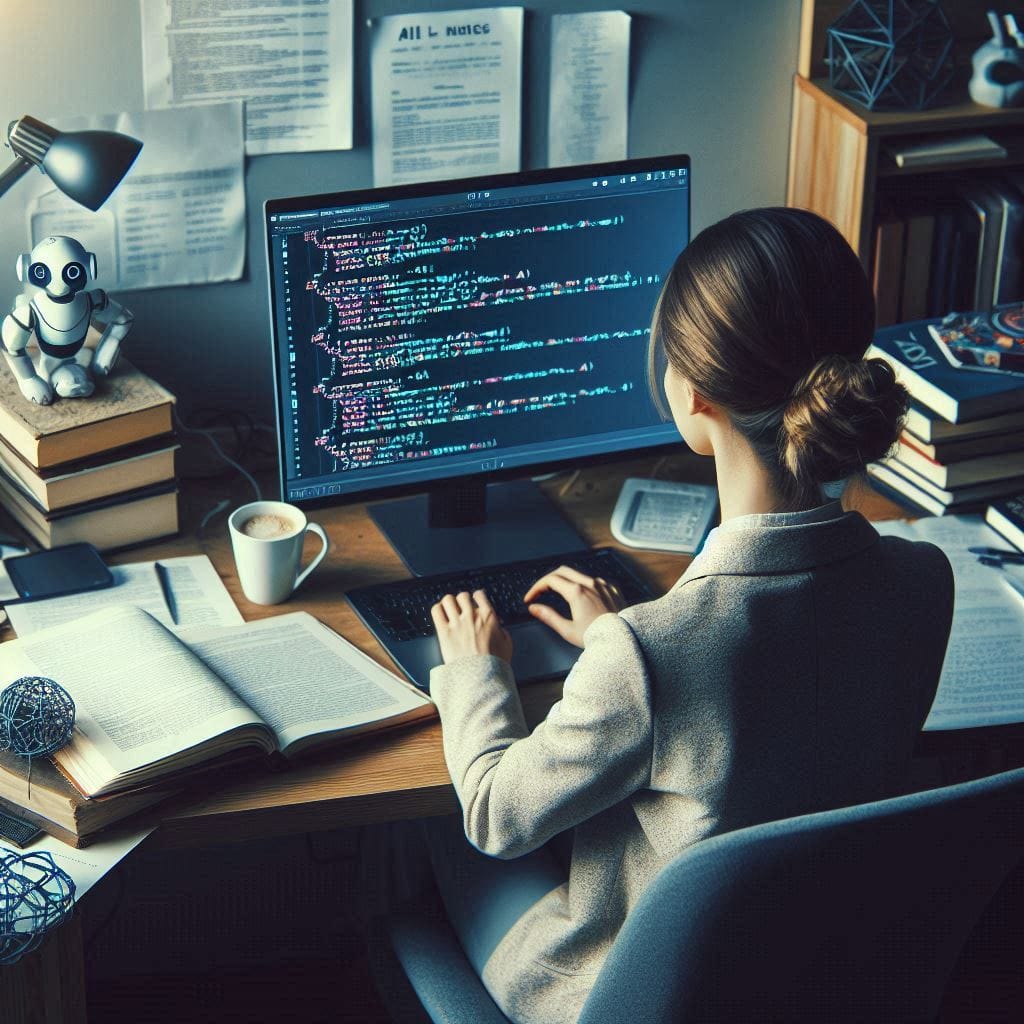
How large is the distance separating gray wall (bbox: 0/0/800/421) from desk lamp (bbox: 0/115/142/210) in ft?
0.52

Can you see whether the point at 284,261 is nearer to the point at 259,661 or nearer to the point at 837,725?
the point at 259,661

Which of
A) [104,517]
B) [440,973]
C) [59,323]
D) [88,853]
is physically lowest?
[440,973]

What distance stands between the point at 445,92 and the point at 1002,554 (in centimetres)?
89

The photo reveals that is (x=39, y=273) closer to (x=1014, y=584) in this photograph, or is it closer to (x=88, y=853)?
(x=88, y=853)

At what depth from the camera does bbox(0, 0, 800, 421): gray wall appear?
1.59 m

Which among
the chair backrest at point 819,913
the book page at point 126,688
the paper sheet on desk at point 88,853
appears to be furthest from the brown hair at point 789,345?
the paper sheet on desk at point 88,853

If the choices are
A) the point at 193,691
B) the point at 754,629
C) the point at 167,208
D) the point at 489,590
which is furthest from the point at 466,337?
the point at 754,629

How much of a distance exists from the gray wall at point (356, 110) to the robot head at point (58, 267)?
0.43 ft

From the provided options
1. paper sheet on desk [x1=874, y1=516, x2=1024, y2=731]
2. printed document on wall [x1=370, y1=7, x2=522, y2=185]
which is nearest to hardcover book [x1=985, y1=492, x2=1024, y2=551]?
paper sheet on desk [x1=874, y1=516, x2=1024, y2=731]

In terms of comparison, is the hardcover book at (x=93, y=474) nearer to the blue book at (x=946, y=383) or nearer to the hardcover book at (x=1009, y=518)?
the blue book at (x=946, y=383)

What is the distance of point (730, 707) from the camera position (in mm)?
1081

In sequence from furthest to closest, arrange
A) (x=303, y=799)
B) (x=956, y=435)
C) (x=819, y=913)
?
(x=956, y=435)
(x=303, y=799)
(x=819, y=913)

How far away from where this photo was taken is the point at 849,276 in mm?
1117

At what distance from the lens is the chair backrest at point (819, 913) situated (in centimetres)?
94
